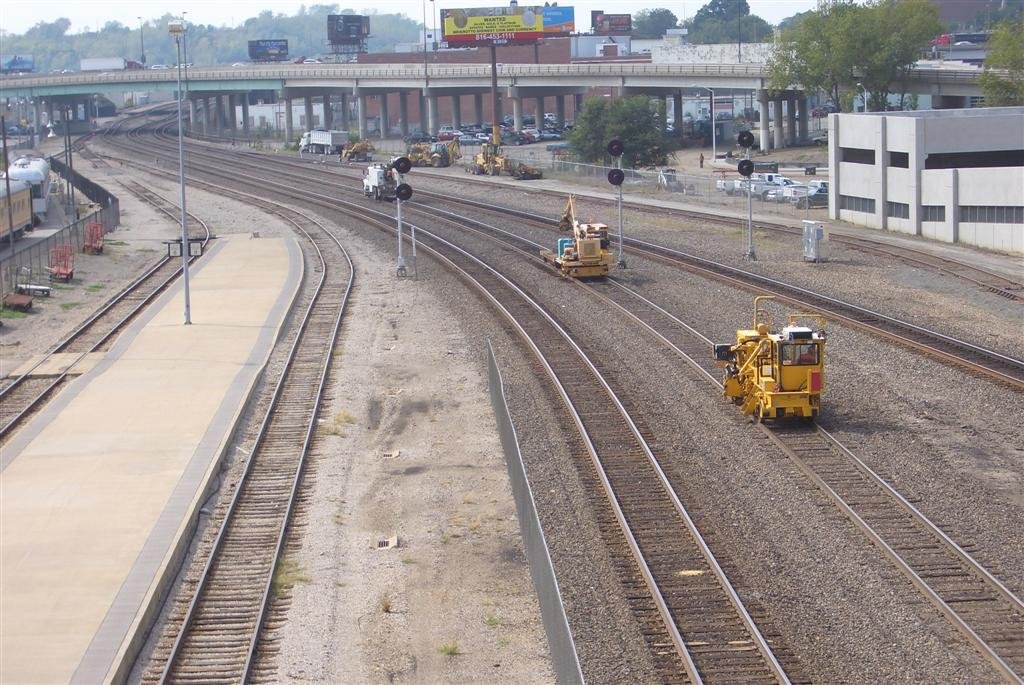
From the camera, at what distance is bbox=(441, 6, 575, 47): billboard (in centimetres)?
9950

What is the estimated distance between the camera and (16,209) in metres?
52.2

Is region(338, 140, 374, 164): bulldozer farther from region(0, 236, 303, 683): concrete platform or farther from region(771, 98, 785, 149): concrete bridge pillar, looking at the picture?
region(0, 236, 303, 683): concrete platform

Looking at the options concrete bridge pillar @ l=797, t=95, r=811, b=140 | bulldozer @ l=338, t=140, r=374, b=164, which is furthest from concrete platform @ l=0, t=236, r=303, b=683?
concrete bridge pillar @ l=797, t=95, r=811, b=140

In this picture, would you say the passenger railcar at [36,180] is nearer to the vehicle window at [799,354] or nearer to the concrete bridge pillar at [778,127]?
the vehicle window at [799,354]

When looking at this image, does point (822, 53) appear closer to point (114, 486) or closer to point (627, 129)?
point (627, 129)

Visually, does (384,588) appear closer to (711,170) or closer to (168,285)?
(168,285)

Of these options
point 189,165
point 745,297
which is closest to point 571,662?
point 745,297

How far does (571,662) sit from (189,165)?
265 feet

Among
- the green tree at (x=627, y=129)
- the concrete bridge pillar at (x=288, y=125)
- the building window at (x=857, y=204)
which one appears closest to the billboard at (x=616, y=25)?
the concrete bridge pillar at (x=288, y=125)

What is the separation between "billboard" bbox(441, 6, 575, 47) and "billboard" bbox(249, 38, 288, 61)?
101901 mm

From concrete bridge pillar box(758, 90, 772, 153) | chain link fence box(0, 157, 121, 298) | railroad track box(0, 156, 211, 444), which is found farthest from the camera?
concrete bridge pillar box(758, 90, 772, 153)

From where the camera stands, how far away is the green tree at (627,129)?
238 feet

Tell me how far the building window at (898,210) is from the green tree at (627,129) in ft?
86.7

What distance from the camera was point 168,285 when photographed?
4016 centimetres
